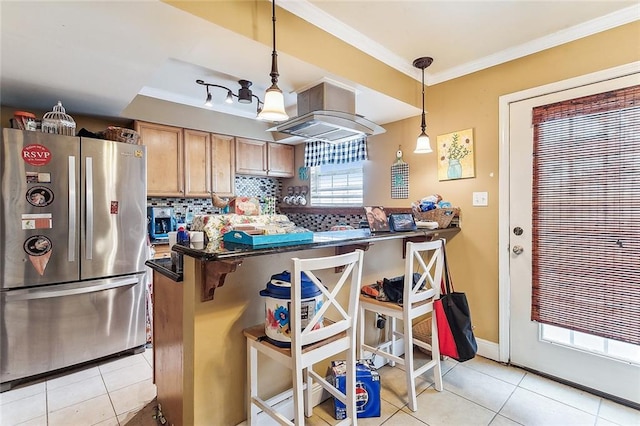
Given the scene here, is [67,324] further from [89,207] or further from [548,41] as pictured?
[548,41]

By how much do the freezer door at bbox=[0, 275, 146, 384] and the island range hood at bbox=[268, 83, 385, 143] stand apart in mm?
1988

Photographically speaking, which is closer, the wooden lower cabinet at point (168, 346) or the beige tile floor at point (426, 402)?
the wooden lower cabinet at point (168, 346)

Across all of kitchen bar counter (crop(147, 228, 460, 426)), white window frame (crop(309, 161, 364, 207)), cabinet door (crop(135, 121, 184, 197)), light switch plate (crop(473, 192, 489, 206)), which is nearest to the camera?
kitchen bar counter (crop(147, 228, 460, 426))

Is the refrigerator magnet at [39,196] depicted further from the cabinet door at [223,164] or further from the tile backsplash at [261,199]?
the cabinet door at [223,164]

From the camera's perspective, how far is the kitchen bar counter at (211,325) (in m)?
1.38

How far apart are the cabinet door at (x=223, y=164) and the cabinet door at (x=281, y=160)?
57 cm

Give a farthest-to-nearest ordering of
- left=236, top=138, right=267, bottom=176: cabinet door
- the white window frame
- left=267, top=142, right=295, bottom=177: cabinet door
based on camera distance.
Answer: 1. left=267, top=142, right=295, bottom=177: cabinet door
2. left=236, top=138, right=267, bottom=176: cabinet door
3. the white window frame

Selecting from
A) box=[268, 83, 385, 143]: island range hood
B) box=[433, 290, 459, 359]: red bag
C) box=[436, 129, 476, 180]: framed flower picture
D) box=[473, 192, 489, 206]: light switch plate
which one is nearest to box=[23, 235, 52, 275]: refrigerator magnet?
box=[268, 83, 385, 143]: island range hood

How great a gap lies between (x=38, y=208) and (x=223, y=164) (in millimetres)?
1854

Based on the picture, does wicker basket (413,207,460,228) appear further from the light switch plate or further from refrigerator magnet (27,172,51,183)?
refrigerator magnet (27,172,51,183)

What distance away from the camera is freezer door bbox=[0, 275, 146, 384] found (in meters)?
2.17

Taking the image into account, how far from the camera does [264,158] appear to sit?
4.14 metres

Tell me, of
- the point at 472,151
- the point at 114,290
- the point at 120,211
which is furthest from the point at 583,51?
the point at 114,290

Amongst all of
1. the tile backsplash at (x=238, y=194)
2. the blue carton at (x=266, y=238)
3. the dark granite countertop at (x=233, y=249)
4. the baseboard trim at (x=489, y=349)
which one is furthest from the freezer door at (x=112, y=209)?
the baseboard trim at (x=489, y=349)
